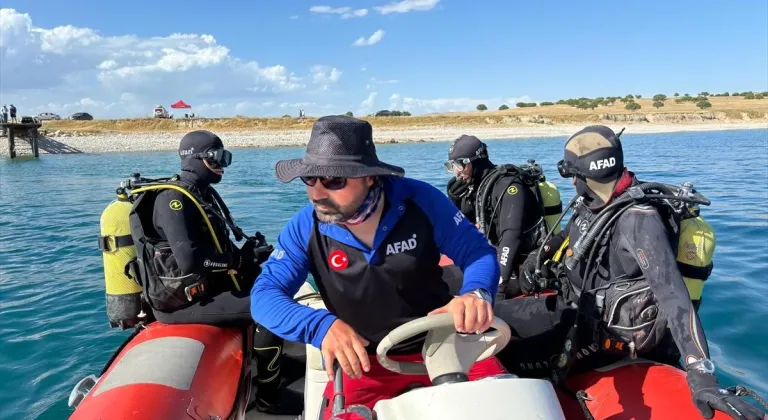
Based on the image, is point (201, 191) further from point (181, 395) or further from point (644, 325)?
point (644, 325)

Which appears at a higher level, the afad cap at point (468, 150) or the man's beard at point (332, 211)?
the afad cap at point (468, 150)

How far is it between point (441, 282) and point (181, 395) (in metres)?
1.57

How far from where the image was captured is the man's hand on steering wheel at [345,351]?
1950 millimetres

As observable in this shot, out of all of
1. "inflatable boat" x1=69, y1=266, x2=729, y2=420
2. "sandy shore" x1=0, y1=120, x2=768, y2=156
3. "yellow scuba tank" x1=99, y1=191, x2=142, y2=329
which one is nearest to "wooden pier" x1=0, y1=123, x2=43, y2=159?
"sandy shore" x1=0, y1=120, x2=768, y2=156

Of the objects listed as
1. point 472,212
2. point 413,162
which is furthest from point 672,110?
point 472,212

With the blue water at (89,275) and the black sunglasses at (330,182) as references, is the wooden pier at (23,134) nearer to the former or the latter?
the blue water at (89,275)

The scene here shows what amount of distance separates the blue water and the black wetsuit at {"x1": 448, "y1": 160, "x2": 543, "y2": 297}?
1.96 meters

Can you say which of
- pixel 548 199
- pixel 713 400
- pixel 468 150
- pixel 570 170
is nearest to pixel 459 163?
pixel 468 150

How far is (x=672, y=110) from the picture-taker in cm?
6206

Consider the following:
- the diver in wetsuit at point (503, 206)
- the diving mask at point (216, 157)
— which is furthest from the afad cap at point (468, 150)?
the diving mask at point (216, 157)

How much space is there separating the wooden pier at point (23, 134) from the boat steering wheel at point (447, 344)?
40.4 metres

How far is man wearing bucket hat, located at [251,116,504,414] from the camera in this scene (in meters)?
2.19

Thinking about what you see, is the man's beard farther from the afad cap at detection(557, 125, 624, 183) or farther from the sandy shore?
the sandy shore

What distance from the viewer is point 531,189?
5047 mm
